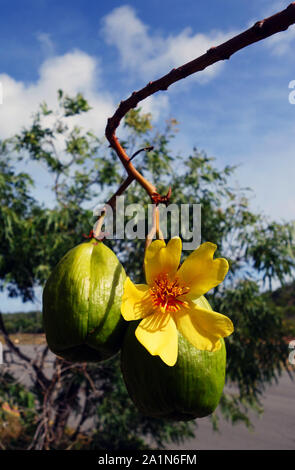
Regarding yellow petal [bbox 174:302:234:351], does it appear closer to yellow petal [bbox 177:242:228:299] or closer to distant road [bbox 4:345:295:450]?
yellow petal [bbox 177:242:228:299]

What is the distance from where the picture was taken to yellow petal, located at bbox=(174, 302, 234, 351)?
740mm

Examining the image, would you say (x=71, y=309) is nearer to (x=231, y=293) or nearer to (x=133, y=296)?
(x=133, y=296)

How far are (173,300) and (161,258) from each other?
0.09 metres

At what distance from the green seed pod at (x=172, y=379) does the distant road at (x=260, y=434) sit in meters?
7.26

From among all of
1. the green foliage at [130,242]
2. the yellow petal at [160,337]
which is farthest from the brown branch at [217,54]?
the green foliage at [130,242]

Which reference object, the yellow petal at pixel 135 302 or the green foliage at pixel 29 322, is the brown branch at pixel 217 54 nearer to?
the yellow petal at pixel 135 302

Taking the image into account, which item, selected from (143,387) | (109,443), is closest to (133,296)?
(143,387)

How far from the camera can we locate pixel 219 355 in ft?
2.92

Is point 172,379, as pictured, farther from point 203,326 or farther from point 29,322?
point 29,322

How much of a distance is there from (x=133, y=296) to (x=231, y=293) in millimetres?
4020

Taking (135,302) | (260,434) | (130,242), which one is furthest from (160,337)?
(260,434)

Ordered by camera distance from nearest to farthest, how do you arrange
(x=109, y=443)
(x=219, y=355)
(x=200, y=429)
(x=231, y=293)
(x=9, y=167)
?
(x=219, y=355) → (x=231, y=293) → (x=9, y=167) → (x=109, y=443) → (x=200, y=429)

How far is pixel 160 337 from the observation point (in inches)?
29.5

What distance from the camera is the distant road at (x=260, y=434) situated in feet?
26.7
